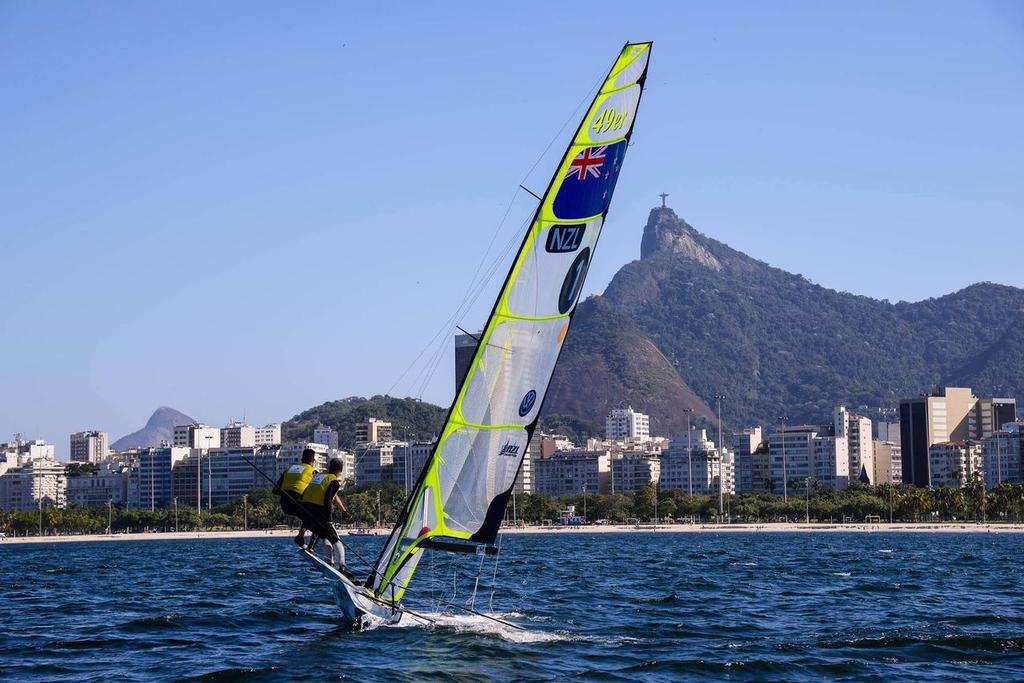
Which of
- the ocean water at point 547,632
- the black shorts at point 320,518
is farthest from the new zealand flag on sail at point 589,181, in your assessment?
the ocean water at point 547,632

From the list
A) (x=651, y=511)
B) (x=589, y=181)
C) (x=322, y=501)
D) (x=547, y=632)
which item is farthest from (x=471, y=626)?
(x=651, y=511)

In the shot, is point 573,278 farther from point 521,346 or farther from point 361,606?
point 361,606

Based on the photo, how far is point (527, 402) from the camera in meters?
24.0

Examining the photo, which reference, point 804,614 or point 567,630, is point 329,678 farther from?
point 804,614

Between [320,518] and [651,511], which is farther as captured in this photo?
[651,511]

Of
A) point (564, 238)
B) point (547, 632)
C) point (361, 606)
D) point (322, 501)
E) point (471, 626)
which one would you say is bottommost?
point (547, 632)

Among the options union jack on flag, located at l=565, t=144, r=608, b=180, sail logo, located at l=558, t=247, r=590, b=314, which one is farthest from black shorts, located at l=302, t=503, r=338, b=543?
union jack on flag, located at l=565, t=144, r=608, b=180

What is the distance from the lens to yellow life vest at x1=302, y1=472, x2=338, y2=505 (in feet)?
77.8

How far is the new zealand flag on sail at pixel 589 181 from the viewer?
23547mm

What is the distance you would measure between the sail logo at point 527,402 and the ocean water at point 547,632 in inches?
160

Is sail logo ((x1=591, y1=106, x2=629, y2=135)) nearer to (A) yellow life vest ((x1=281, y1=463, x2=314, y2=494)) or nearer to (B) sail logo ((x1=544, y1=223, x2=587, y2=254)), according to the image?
(B) sail logo ((x1=544, y1=223, x2=587, y2=254))

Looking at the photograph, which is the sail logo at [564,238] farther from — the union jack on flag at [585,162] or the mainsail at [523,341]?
the union jack on flag at [585,162]

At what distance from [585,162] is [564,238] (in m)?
1.32

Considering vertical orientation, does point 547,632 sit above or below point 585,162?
below
